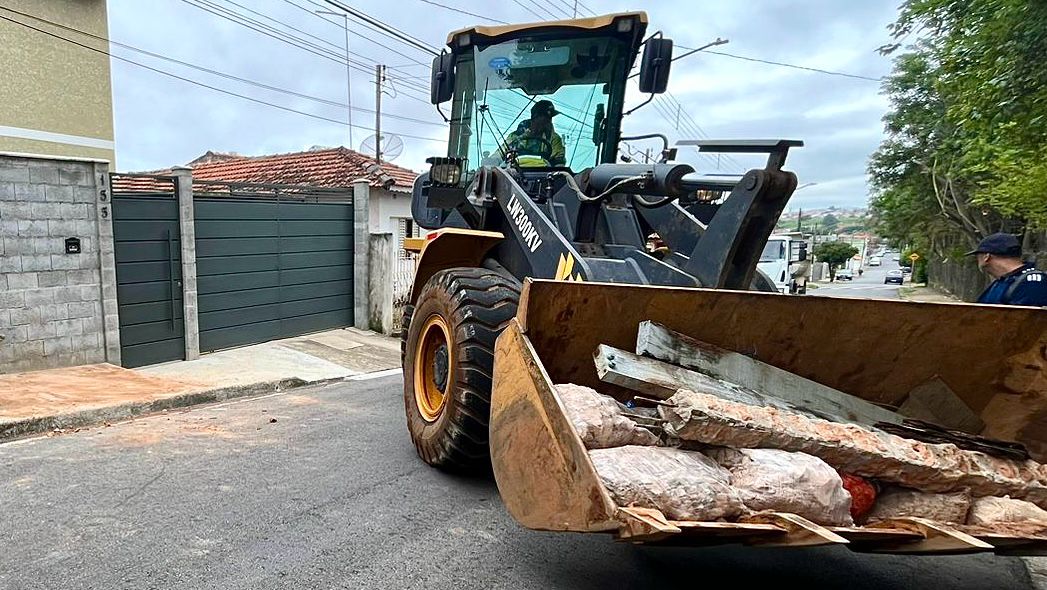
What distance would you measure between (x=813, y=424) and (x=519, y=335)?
1342 millimetres

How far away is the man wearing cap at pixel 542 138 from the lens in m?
5.43

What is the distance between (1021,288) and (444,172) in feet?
13.7

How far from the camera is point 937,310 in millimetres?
3447

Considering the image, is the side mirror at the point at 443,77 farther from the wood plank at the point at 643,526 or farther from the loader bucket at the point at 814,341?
the wood plank at the point at 643,526

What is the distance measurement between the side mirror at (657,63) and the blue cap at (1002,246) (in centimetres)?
255

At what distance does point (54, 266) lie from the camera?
22.2ft

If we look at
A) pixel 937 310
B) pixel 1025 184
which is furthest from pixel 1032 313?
pixel 1025 184


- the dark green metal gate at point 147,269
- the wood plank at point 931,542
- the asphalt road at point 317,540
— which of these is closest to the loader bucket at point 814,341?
the asphalt road at point 317,540

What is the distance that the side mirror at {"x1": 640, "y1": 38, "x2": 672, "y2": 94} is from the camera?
5.18 metres

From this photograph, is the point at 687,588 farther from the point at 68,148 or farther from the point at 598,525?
the point at 68,148

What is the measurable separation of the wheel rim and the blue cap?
368 centimetres

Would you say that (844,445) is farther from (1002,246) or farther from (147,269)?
(147,269)

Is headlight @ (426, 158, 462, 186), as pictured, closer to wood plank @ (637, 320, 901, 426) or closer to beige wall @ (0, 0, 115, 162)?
wood plank @ (637, 320, 901, 426)

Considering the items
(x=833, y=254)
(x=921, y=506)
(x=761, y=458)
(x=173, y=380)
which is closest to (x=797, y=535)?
(x=761, y=458)
